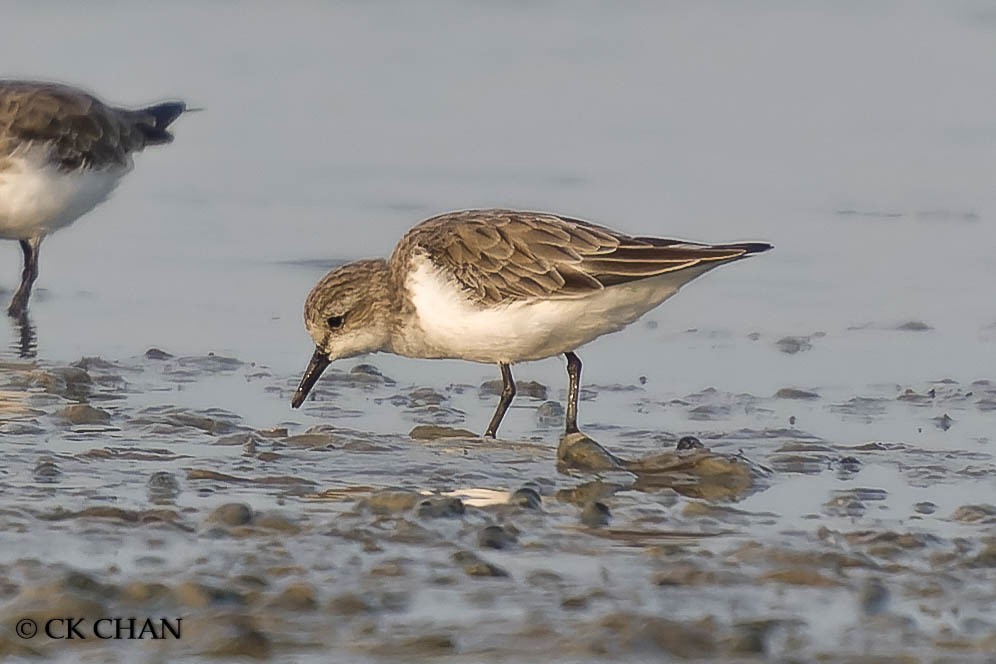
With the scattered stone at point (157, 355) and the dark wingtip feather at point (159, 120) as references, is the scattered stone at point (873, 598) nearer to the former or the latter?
the scattered stone at point (157, 355)

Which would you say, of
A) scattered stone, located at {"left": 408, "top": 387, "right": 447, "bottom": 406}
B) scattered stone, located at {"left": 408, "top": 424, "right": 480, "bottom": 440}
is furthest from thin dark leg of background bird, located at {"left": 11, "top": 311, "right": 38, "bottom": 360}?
scattered stone, located at {"left": 408, "top": 424, "right": 480, "bottom": 440}

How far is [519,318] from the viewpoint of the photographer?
692 centimetres

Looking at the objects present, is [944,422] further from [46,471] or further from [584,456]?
[46,471]

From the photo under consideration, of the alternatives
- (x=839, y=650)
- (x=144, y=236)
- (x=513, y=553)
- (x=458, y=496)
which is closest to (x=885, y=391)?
(x=458, y=496)

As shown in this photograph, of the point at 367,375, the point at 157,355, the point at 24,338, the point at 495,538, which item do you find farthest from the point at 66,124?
the point at 495,538

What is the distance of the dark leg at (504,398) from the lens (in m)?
6.88

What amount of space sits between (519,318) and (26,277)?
3.07 meters

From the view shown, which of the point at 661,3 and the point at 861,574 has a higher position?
the point at 661,3

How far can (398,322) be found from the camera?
7.21 m

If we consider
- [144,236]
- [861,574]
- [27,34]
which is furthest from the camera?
[27,34]

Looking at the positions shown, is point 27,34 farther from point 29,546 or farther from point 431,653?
point 431,653

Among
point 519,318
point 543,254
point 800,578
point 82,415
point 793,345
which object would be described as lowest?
point 82,415

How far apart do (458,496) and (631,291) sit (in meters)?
1.38

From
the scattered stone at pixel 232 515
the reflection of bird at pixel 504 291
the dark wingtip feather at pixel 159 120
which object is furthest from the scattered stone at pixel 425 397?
the dark wingtip feather at pixel 159 120
